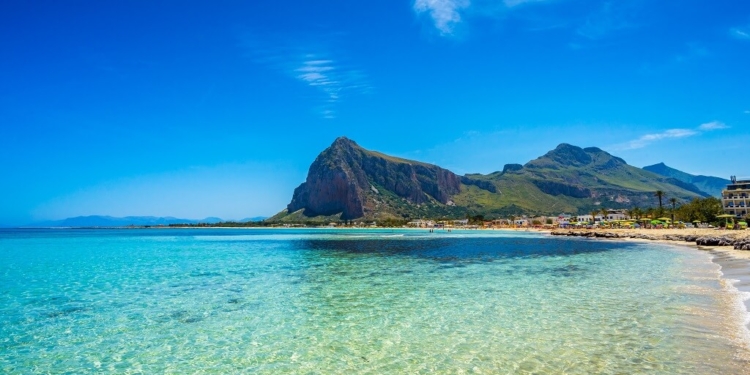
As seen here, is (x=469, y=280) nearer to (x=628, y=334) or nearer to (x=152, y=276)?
(x=628, y=334)

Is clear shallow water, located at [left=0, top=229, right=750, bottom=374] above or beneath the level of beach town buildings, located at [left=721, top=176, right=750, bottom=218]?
beneath

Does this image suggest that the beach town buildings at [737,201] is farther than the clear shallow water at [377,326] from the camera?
Yes

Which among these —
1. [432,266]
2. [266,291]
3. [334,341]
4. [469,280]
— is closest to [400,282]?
[469,280]

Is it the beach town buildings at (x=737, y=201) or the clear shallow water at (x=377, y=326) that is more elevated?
the beach town buildings at (x=737, y=201)

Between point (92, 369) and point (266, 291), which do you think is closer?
point (92, 369)

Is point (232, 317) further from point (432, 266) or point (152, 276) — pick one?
point (432, 266)

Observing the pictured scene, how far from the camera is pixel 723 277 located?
21875mm

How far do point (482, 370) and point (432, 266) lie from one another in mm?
21729

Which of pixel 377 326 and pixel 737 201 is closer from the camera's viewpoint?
pixel 377 326

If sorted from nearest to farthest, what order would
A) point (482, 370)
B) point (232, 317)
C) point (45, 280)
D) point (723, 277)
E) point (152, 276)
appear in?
1. point (482, 370)
2. point (232, 317)
3. point (723, 277)
4. point (45, 280)
5. point (152, 276)

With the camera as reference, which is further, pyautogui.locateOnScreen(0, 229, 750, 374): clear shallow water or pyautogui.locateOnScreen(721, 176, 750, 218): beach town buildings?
pyautogui.locateOnScreen(721, 176, 750, 218): beach town buildings

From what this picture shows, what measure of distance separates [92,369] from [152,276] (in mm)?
17980

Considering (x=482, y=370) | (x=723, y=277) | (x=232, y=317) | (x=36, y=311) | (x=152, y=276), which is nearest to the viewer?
(x=482, y=370)

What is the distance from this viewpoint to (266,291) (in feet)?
63.0
